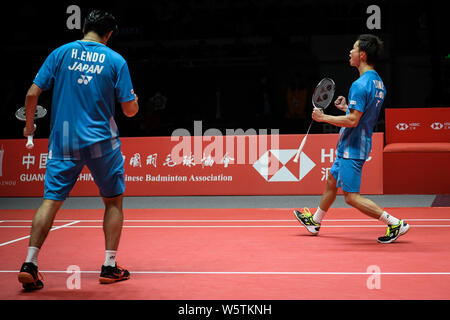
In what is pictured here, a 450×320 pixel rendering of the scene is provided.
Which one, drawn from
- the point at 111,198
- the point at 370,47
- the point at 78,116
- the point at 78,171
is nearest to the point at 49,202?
the point at 78,171

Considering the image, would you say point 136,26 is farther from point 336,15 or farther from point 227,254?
point 227,254

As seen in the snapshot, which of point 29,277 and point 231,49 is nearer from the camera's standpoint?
point 29,277

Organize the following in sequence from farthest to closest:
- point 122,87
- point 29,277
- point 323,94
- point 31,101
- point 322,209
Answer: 1. point 323,94
2. point 322,209
3. point 122,87
4. point 31,101
5. point 29,277

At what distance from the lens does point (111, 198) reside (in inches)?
146

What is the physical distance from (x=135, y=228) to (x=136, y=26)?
11285mm

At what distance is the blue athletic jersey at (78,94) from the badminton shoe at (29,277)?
68 centimetres

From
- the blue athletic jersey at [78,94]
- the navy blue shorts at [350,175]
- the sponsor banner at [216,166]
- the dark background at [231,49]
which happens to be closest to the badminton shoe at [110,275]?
the blue athletic jersey at [78,94]

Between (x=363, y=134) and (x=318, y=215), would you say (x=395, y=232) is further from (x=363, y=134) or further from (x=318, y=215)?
(x=363, y=134)

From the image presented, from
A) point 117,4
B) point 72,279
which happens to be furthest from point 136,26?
point 72,279

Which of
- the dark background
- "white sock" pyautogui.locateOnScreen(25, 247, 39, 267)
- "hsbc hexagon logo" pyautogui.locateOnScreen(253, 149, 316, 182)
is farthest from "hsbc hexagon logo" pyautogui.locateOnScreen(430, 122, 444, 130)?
"white sock" pyautogui.locateOnScreen(25, 247, 39, 267)

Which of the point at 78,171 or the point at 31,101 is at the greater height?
the point at 31,101

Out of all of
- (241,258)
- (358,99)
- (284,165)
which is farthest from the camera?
(284,165)

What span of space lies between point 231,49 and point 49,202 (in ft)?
41.9

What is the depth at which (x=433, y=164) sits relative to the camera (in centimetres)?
910
